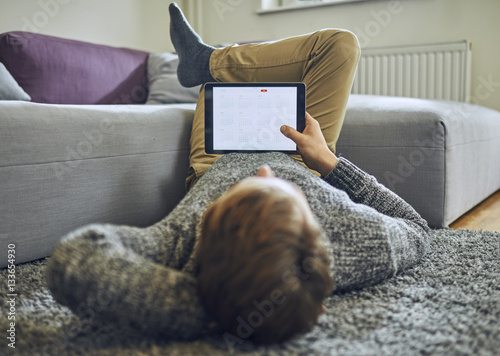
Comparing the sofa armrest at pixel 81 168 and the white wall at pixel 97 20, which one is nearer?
the sofa armrest at pixel 81 168

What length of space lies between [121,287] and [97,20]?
6.32 feet

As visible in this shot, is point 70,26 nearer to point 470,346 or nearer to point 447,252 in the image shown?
point 447,252

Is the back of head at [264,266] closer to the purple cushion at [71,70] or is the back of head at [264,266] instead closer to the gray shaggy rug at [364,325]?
the gray shaggy rug at [364,325]

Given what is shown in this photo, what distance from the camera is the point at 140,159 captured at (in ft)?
3.55

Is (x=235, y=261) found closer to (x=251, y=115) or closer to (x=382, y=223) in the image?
(x=382, y=223)

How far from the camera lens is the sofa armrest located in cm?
87

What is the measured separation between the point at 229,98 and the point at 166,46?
176 cm

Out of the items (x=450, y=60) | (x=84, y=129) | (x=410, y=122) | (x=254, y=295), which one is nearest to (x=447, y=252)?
(x=410, y=122)

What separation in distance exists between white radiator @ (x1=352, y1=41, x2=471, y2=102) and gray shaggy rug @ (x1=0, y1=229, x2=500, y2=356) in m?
1.40

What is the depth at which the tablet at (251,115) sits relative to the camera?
98 cm

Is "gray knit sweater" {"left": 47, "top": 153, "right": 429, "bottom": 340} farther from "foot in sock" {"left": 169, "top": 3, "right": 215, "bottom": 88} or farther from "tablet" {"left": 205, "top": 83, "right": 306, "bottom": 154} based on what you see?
"foot in sock" {"left": 169, "top": 3, "right": 215, "bottom": 88}

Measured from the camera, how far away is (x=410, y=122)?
121cm

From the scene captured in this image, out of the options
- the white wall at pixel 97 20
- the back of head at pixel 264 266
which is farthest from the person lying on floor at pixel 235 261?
the white wall at pixel 97 20

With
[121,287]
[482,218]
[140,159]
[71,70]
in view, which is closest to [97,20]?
[71,70]
